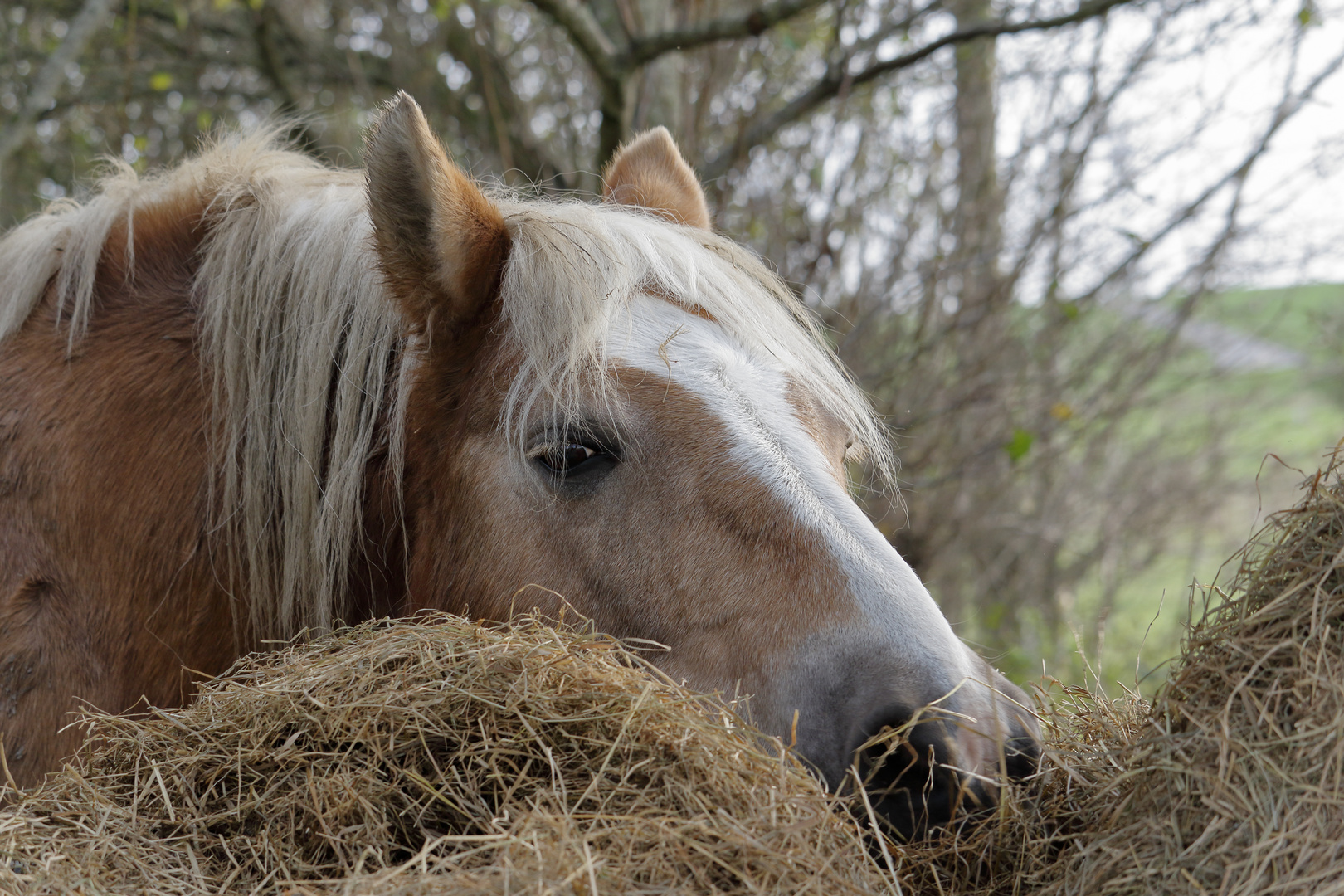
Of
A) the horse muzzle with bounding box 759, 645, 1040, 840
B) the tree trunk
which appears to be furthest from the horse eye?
the tree trunk

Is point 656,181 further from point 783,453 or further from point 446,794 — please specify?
point 446,794

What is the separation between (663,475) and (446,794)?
731mm

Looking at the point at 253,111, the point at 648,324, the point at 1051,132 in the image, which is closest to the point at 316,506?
the point at 648,324

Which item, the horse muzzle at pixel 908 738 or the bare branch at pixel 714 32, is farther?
the bare branch at pixel 714 32

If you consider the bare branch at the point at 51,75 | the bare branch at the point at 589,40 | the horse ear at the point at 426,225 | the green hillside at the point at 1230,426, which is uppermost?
the bare branch at the point at 589,40

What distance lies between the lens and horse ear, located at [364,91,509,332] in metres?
1.90

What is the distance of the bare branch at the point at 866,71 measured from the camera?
3.51 m

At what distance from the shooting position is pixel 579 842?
120 cm

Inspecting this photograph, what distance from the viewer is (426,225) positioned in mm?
1976

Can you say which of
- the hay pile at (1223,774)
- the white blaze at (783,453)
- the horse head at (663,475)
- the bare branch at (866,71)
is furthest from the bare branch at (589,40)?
the hay pile at (1223,774)

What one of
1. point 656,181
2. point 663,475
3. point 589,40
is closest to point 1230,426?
point 589,40

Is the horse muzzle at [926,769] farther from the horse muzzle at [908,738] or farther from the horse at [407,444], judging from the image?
the horse at [407,444]

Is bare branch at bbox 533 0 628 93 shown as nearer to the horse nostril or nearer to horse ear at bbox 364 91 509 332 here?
horse ear at bbox 364 91 509 332

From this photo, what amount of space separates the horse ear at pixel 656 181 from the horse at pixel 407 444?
457 millimetres
